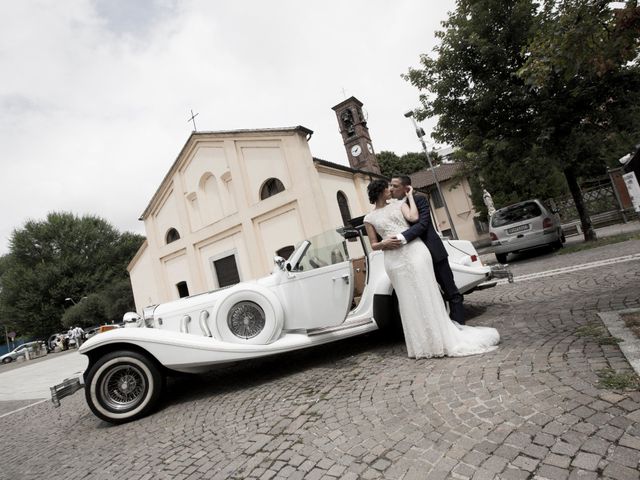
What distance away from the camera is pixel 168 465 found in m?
2.62

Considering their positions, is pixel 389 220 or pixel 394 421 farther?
pixel 389 220

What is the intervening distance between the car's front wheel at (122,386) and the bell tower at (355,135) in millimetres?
21145

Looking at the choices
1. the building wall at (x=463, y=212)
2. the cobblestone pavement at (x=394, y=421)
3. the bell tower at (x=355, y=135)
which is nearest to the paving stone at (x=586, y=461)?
the cobblestone pavement at (x=394, y=421)

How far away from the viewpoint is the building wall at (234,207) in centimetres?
1473

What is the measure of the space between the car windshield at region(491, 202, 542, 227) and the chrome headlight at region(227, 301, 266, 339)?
8.68 m

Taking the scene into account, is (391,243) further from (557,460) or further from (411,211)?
(557,460)

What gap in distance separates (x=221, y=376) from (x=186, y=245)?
15048 mm

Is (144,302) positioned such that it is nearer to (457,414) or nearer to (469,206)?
(457,414)

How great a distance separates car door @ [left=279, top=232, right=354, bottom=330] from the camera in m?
4.17

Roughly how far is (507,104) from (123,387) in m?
11.3

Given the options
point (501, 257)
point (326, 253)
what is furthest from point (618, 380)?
point (501, 257)

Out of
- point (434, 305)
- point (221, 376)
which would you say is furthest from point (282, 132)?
point (434, 305)

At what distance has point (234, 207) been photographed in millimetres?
17234

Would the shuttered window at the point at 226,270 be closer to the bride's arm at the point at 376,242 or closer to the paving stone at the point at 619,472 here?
the bride's arm at the point at 376,242
